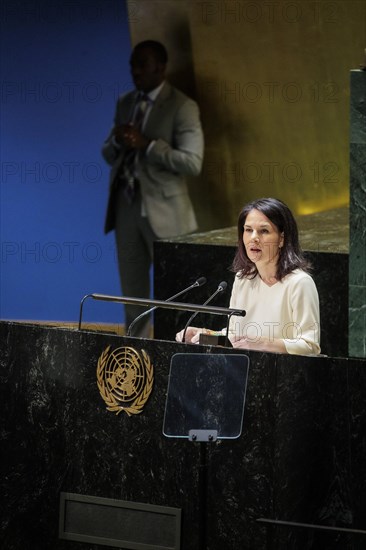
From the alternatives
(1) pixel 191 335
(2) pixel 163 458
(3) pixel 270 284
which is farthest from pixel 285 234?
(2) pixel 163 458

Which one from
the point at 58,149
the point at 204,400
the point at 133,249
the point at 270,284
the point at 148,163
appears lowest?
the point at 204,400

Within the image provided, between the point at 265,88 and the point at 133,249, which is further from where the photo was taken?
the point at 133,249

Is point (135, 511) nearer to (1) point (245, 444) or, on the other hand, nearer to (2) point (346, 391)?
(1) point (245, 444)

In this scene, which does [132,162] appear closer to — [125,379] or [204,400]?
[125,379]

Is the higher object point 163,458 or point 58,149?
point 58,149

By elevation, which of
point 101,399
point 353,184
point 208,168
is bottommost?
point 101,399

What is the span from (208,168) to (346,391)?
10.3ft

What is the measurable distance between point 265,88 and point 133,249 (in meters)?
1.12

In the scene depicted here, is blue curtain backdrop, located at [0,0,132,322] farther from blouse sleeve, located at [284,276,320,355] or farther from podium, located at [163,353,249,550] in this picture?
podium, located at [163,353,249,550]

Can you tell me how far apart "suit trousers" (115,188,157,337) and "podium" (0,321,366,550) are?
8.32 ft

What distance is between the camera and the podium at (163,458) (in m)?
4.65

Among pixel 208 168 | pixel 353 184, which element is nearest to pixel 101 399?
pixel 353 184

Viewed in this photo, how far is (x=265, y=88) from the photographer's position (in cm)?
749

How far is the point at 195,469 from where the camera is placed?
15.6 feet
